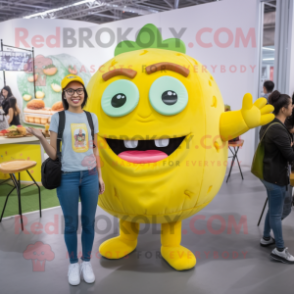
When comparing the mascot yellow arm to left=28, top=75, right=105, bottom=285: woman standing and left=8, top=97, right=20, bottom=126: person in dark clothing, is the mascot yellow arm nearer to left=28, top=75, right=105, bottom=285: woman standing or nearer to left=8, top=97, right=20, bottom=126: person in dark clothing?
left=28, top=75, right=105, bottom=285: woman standing

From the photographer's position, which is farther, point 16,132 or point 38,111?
point 38,111

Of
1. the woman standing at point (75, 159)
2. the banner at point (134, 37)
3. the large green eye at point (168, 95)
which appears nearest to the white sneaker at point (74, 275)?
the woman standing at point (75, 159)

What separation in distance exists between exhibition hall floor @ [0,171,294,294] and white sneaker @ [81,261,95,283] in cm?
4

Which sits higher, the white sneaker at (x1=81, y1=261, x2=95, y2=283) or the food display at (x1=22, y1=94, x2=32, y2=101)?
the food display at (x1=22, y1=94, x2=32, y2=101)

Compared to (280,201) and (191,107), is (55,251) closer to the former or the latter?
(191,107)

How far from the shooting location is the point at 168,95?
85.0 inches

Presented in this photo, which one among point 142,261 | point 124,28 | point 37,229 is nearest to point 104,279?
point 142,261

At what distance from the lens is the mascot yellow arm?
2240 millimetres

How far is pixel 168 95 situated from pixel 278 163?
1.09m

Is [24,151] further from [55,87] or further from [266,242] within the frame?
[55,87]

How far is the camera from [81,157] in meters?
2.09

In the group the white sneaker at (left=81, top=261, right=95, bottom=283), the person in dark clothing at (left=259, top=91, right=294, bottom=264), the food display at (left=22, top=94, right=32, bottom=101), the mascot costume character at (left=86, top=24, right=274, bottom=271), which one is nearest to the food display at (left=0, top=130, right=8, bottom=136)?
the mascot costume character at (left=86, top=24, right=274, bottom=271)

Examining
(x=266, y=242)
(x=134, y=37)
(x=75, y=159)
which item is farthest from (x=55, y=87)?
(x=266, y=242)

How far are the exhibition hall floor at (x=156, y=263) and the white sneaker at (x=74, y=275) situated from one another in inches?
1.6
